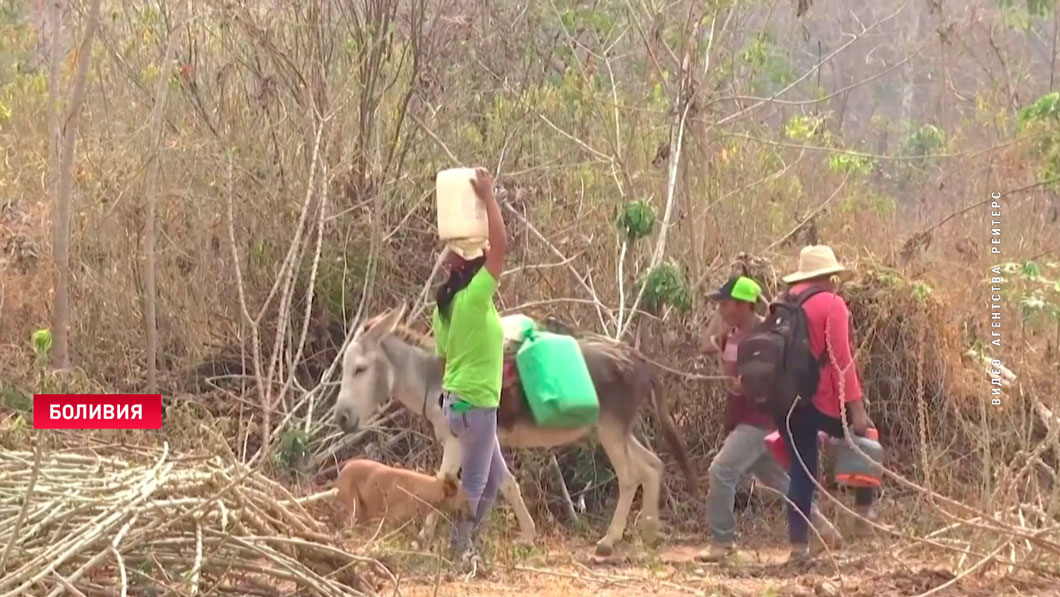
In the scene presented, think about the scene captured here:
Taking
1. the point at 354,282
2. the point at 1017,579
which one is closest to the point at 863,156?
the point at 354,282

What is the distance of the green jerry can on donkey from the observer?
8.73m

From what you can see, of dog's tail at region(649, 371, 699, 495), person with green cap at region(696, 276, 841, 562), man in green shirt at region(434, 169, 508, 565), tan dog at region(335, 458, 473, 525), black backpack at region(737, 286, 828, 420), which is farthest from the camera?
dog's tail at region(649, 371, 699, 495)

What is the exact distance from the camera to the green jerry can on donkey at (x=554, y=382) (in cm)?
873

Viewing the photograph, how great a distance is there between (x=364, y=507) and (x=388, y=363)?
3.29 ft

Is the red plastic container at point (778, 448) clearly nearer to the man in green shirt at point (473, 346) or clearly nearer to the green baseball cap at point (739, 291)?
the green baseball cap at point (739, 291)

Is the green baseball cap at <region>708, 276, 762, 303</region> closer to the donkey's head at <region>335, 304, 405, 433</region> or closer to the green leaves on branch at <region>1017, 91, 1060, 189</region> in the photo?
the donkey's head at <region>335, 304, 405, 433</region>

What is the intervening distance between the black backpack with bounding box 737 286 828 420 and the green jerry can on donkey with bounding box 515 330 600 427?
98 centimetres

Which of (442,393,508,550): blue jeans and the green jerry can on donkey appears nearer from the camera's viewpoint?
(442,393,508,550): blue jeans

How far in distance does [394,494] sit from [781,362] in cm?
234

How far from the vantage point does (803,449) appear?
334 inches

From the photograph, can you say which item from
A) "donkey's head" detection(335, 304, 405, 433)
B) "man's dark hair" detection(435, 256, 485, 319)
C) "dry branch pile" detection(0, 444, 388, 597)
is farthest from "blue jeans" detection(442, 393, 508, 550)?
"donkey's head" detection(335, 304, 405, 433)

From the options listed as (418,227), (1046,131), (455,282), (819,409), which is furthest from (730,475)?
(1046,131)

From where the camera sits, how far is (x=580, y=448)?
34.6 feet

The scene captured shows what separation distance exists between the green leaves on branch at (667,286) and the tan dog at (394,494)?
2.34m
